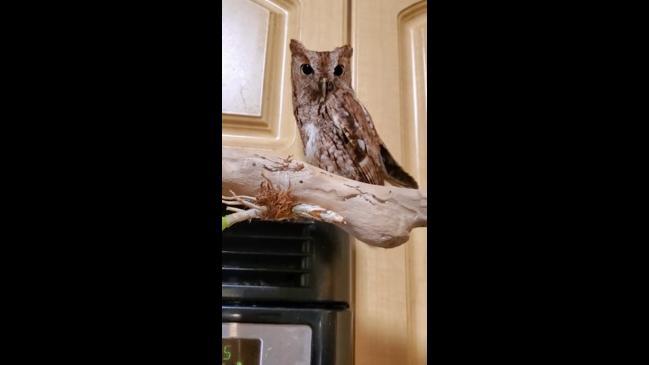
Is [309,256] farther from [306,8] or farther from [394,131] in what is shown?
[306,8]

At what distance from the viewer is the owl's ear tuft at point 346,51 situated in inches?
30.7

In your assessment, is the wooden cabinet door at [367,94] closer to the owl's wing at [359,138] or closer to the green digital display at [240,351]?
the owl's wing at [359,138]

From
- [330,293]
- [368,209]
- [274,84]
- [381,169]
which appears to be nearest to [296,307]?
[330,293]

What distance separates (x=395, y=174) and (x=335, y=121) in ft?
0.44

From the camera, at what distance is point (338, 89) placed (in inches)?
32.3

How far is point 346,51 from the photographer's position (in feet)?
2.56

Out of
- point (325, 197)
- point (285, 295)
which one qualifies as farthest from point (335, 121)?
point (285, 295)

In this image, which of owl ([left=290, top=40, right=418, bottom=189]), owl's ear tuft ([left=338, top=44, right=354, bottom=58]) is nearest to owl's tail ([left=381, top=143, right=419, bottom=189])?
owl ([left=290, top=40, right=418, bottom=189])

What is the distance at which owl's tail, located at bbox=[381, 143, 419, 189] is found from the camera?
725 millimetres

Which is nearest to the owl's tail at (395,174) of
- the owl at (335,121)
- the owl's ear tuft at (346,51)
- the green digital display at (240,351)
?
A: the owl at (335,121)

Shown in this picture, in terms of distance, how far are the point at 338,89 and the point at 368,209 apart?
26cm

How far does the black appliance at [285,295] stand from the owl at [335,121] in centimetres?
16

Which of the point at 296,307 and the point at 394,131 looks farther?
the point at 394,131
